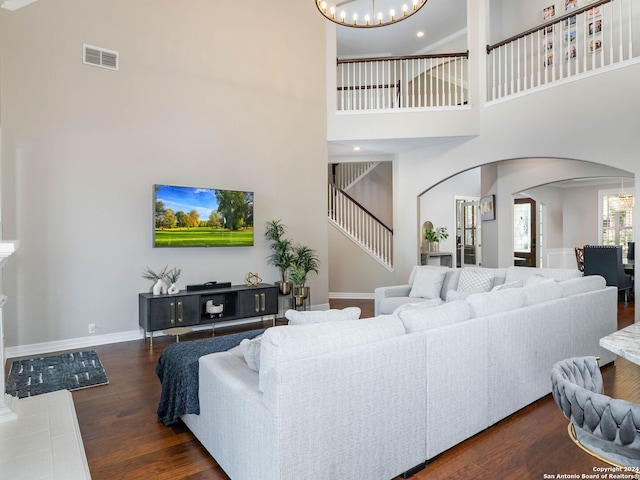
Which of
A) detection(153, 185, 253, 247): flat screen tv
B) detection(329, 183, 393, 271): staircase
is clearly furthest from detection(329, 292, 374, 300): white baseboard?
detection(153, 185, 253, 247): flat screen tv

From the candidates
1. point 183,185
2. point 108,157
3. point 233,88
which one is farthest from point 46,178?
point 233,88

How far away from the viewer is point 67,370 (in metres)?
3.83

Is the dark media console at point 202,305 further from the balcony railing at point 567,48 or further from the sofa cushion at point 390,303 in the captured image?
the balcony railing at point 567,48

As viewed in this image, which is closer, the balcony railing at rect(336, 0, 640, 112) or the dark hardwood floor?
the dark hardwood floor

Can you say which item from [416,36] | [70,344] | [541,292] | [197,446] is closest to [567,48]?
[416,36]

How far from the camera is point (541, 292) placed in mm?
3197

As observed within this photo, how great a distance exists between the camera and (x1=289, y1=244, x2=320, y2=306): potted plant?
6145 mm

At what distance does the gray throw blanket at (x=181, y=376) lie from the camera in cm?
249

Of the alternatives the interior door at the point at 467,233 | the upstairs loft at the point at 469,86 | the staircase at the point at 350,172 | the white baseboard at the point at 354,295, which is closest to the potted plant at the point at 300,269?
the white baseboard at the point at 354,295

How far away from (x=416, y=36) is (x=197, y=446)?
28.8 feet

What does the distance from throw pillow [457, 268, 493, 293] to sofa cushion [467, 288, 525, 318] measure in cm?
174

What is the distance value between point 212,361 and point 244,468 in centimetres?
65

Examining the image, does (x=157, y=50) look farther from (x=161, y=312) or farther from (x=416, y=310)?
(x=416, y=310)

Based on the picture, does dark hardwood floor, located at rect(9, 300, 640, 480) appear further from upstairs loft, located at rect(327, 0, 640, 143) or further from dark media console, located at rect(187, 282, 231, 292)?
upstairs loft, located at rect(327, 0, 640, 143)
